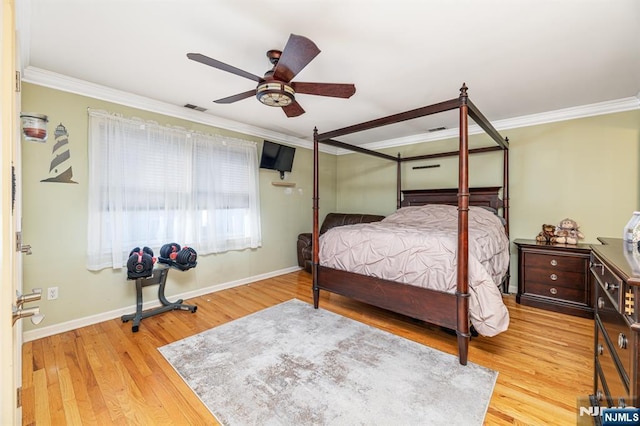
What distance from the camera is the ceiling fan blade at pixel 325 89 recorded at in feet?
6.63

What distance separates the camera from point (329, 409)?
5.31 ft

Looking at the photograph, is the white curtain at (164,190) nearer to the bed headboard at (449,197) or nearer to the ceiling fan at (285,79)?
the ceiling fan at (285,79)

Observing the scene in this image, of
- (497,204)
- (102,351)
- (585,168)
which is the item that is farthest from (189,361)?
(585,168)

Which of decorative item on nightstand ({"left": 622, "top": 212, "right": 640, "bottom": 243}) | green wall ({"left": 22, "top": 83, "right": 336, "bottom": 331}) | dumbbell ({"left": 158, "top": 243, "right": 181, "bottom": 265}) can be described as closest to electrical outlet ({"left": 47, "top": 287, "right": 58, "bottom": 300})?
green wall ({"left": 22, "top": 83, "right": 336, "bottom": 331})

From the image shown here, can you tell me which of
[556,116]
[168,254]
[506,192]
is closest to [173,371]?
[168,254]

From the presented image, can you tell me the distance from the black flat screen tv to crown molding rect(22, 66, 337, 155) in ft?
0.68

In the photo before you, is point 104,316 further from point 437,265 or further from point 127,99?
point 437,265

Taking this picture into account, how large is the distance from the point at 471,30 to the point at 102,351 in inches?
149

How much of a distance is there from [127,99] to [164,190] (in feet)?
3.44

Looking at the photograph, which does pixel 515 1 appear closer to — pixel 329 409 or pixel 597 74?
pixel 597 74

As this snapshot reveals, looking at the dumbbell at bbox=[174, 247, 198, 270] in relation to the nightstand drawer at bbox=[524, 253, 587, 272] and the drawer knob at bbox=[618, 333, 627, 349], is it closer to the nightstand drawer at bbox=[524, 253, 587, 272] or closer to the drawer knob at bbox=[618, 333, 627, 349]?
the drawer knob at bbox=[618, 333, 627, 349]

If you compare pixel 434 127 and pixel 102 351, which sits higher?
pixel 434 127

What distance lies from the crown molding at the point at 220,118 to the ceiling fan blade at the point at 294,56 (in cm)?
205

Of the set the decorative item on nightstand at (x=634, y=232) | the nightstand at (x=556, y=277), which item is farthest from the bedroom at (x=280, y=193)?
the decorative item on nightstand at (x=634, y=232)
